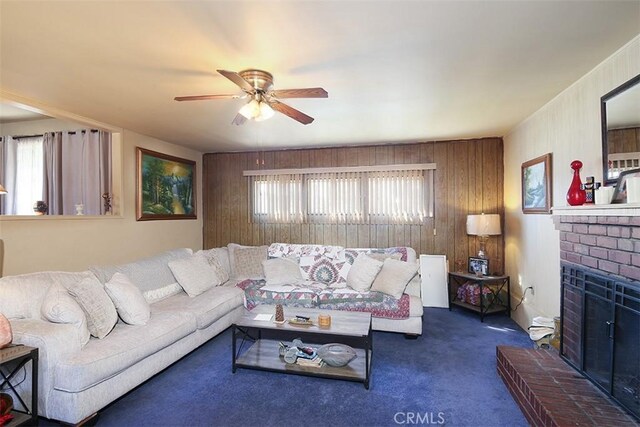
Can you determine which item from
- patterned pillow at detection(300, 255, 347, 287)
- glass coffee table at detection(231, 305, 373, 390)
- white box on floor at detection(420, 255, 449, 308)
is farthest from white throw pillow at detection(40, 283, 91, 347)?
white box on floor at detection(420, 255, 449, 308)

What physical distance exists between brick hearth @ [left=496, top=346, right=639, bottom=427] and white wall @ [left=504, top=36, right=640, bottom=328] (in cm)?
86

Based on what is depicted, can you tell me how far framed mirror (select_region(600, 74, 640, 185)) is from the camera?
194cm

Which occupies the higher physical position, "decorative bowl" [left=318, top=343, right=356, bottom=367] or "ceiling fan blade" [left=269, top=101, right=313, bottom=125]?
"ceiling fan blade" [left=269, top=101, right=313, bottom=125]

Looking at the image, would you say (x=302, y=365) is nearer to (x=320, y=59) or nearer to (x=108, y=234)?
(x=320, y=59)

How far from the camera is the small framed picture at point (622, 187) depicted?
6.28 feet

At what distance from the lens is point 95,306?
2297 millimetres

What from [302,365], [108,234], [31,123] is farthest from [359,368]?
[31,123]

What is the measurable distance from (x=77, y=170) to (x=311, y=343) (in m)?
3.78

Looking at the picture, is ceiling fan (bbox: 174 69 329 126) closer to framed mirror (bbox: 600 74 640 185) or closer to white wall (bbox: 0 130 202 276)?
framed mirror (bbox: 600 74 640 185)

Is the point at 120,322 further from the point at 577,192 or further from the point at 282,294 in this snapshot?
the point at 577,192

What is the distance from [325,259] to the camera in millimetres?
4289

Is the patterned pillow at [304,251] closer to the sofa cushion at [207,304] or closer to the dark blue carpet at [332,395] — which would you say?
the sofa cushion at [207,304]

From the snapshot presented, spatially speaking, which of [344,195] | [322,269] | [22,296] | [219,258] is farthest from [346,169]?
[22,296]

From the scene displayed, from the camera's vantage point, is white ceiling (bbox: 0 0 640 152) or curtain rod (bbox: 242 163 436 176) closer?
white ceiling (bbox: 0 0 640 152)
